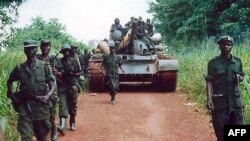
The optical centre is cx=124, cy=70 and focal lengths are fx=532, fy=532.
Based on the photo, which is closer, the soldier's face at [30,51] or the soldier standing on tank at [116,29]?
the soldier's face at [30,51]

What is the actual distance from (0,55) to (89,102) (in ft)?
10.7

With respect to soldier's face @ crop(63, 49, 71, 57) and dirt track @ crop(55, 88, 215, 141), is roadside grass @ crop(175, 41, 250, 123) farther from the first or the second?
soldier's face @ crop(63, 49, 71, 57)

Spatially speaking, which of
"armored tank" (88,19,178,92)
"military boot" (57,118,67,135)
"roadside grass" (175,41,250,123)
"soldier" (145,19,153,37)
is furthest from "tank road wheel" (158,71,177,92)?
"military boot" (57,118,67,135)

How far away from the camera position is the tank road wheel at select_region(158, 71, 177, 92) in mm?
17000

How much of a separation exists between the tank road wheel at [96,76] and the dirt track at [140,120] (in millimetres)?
1407

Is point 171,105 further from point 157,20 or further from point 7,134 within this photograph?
point 157,20

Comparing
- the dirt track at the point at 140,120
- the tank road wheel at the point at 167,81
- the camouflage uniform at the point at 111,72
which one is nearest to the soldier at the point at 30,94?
the dirt track at the point at 140,120

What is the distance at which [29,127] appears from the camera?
673 centimetres

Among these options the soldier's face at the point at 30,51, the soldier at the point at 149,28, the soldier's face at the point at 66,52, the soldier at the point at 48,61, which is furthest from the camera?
the soldier at the point at 149,28

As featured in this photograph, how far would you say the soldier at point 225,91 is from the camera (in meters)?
6.88

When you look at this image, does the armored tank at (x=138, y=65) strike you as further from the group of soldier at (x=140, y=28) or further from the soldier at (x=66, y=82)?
the soldier at (x=66, y=82)

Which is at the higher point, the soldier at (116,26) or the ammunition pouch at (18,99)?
the soldier at (116,26)

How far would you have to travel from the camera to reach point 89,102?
580 inches

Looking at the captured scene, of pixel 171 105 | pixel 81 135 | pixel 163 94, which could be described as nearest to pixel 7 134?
pixel 81 135
